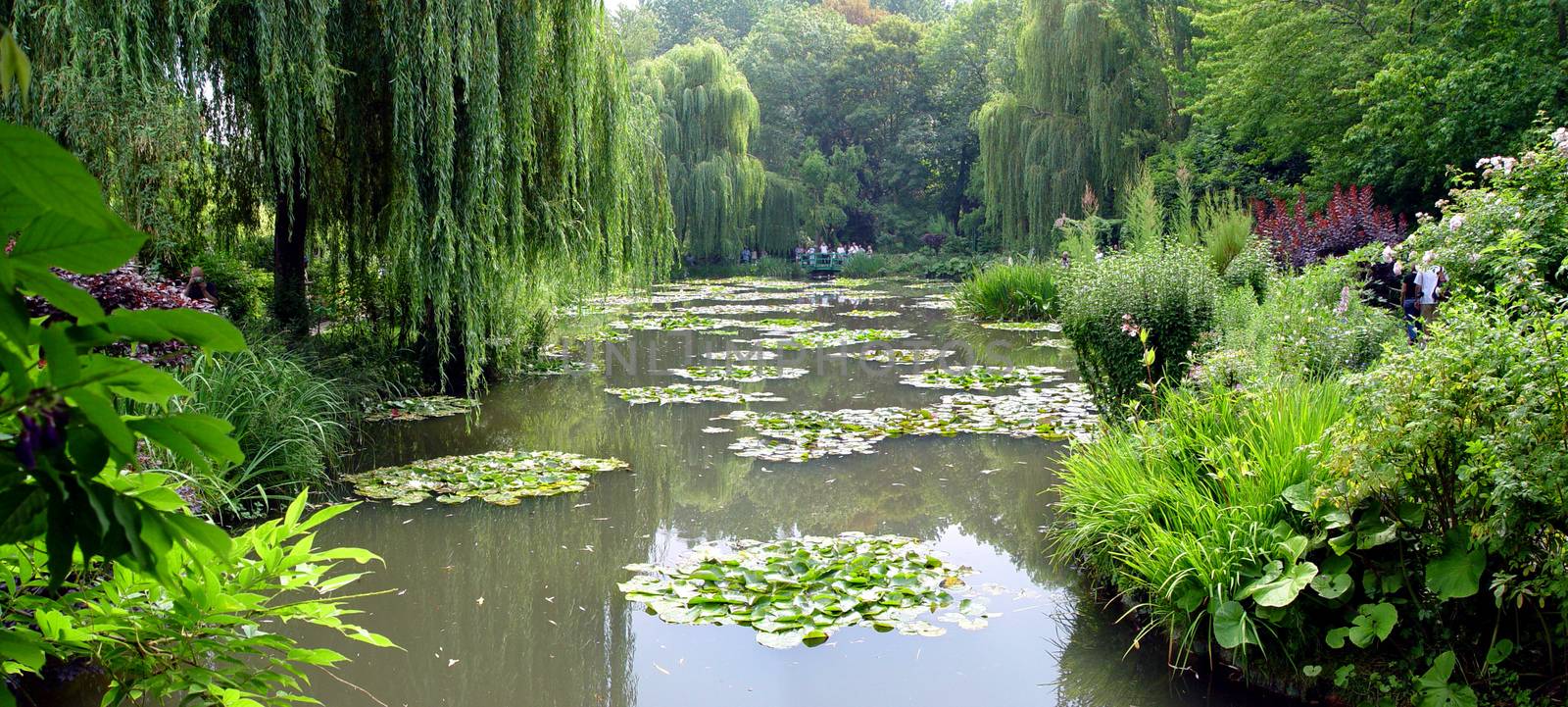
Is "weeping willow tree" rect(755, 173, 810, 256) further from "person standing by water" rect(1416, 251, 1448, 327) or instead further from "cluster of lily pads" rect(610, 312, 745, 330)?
"person standing by water" rect(1416, 251, 1448, 327)

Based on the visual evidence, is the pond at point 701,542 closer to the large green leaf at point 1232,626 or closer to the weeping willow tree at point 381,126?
the large green leaf at point 1232,626

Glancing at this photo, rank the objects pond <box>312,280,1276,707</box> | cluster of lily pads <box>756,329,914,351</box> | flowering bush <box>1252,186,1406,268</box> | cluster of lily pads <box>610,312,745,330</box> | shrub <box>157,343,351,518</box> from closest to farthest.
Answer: pond <box>312,280,1276,707</box>
shrub <box>157,343,351,518</box>
flowering bush <box>1252,186,1406,268</box>
cluster of lily pads <box>756,329,914,351</box>
cluster of lily pads <box>610,312,745,330</box>

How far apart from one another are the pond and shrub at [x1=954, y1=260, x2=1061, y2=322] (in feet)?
21.7

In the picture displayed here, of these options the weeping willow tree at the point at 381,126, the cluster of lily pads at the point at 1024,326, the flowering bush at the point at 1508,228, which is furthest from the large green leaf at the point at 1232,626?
the cluster of lily pads at the point at 1024,326

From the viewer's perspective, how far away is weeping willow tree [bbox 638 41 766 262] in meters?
25.2

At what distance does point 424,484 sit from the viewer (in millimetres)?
6172

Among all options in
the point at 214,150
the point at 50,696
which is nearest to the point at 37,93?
the point at 214,150

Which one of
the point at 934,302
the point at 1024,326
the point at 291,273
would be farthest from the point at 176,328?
the point at 934,302

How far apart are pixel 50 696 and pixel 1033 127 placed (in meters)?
21.7

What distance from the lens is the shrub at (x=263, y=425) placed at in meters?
5.49

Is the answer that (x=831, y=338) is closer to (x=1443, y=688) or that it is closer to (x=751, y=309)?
(x=751, y=309)

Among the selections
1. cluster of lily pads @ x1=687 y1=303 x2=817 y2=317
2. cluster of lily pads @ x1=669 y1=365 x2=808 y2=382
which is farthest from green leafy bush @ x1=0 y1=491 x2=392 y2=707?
cluster of lily pads @ x1=687 y1=303 x2=817 y2=317

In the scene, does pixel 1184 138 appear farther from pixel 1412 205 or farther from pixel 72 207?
pixel 72 207

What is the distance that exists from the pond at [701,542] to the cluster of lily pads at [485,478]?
0.13 metres
